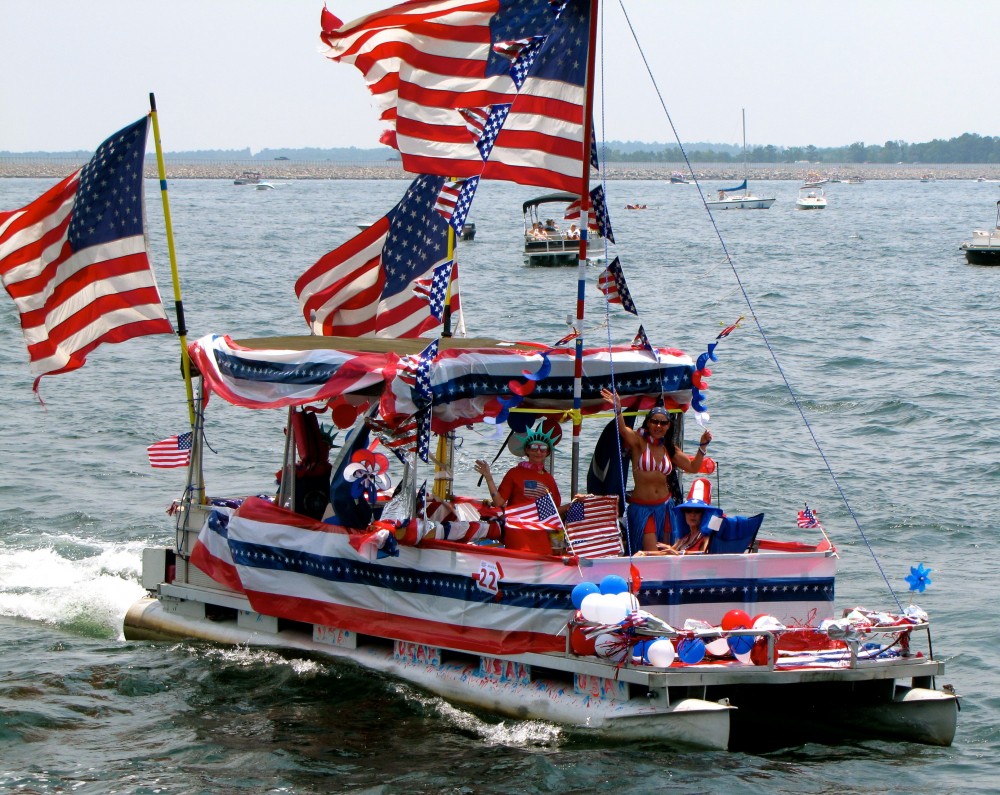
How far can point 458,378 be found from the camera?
13070mm

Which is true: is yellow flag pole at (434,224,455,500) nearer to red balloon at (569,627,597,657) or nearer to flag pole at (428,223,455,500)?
flag pole at (428,223,455,500)

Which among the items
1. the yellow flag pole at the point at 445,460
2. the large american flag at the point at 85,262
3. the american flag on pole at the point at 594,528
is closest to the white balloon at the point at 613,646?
the american flag on pole at the point at 594,528

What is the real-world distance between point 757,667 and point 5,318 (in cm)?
3833

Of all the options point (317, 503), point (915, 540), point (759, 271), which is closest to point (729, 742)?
point (317, 503)

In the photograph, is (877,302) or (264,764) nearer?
(264,764)

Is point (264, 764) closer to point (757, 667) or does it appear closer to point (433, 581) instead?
point (433, 581)

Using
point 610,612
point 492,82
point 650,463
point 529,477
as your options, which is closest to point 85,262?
point 492,82

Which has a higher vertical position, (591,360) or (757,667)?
(591,360)

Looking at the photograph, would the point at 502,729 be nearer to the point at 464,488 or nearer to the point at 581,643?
the point at 581,643

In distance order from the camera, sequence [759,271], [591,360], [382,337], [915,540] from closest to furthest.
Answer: [591,360], [382,337], [915,540], [759,271]

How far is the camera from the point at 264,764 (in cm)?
1252

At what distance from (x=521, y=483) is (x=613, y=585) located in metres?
1.74

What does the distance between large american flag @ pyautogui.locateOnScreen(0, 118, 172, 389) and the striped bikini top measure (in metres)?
5.14

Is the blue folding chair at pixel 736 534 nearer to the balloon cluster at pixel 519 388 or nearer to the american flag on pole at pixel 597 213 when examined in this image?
the balloon cluster at pixel 519 388
